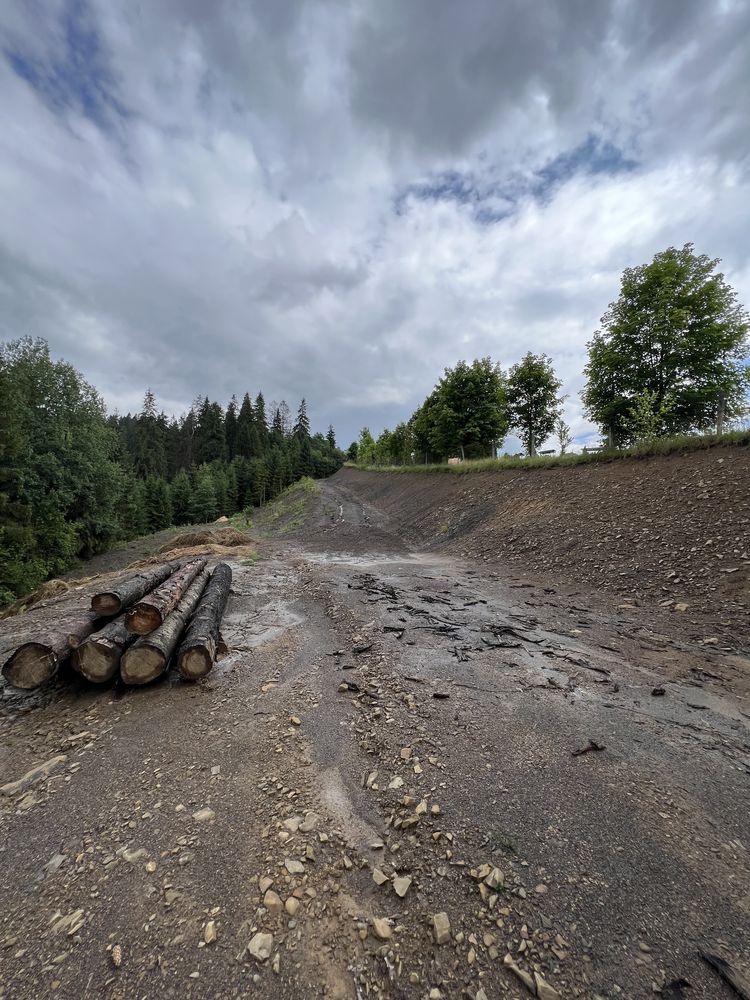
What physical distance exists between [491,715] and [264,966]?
8.20ft

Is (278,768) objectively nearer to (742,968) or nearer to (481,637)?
(742,968)

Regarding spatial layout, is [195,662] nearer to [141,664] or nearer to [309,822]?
[141,664]

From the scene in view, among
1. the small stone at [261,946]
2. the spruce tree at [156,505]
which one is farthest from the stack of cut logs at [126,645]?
the spruce tree at [156,505]

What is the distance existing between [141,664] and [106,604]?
1447 mm

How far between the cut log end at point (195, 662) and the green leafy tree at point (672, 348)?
17037mm

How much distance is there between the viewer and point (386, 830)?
96.7 inches

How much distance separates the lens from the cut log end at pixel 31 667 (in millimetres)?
3887

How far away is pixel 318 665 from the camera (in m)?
4.77

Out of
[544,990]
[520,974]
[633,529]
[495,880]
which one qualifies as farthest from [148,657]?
[633,529]

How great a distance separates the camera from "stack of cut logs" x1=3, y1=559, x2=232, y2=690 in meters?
3.94

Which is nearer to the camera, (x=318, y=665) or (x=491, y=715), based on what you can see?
(x=491, y=715)

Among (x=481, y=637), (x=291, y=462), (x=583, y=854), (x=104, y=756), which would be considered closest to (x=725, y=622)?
(x=481, y=637)

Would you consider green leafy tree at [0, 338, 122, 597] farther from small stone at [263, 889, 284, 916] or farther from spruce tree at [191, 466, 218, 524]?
spruce tree at [191, 466, 218, 524]

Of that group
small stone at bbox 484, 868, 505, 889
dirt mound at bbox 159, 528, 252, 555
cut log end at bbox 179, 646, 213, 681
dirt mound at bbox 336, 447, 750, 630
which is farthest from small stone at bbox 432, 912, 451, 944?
dirt mound at bbox 159, 528, 252, 555
